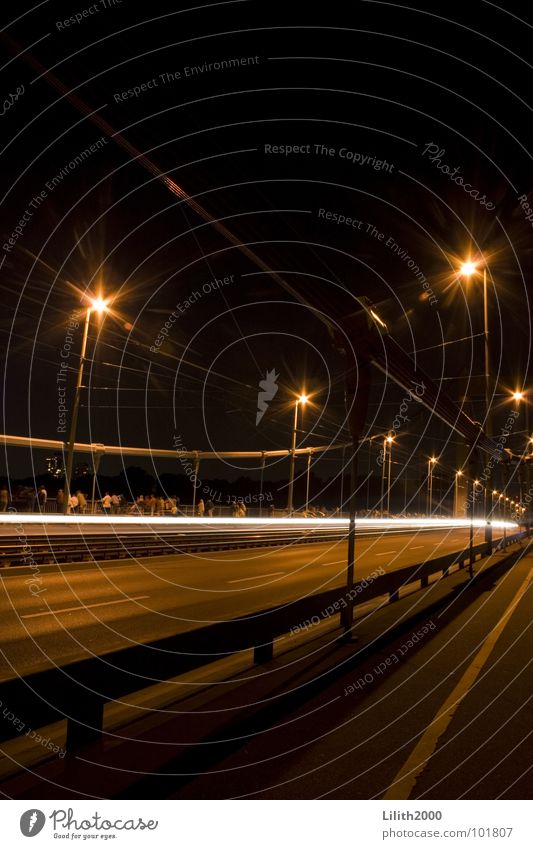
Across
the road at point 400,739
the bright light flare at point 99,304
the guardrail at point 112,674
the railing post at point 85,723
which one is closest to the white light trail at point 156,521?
the bright light flare at point 99,304

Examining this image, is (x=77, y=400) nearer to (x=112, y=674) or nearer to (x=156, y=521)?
(x=156, y=521)

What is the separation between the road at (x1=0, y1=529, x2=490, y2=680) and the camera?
8.99 meters

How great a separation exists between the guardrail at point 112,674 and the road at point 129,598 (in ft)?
0.37

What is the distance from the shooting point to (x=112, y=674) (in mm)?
4289

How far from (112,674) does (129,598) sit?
31.4 feet

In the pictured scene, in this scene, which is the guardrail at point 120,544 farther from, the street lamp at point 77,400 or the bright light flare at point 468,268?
the bright light flare at point 468,268

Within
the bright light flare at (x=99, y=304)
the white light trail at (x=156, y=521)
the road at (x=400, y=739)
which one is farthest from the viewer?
the bright light flare at (x=99, y=304)

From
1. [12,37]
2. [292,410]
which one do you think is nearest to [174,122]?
[12,37]

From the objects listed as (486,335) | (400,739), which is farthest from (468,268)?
(400,739)

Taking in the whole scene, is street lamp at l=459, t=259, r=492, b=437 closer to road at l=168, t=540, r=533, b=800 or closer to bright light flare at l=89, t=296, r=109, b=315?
road at l=168, t=540, r=533, b=800

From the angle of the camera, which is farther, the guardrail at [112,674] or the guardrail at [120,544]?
the guardrail at [120,544]

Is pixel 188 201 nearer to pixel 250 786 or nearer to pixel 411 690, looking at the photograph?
pixel 250 786

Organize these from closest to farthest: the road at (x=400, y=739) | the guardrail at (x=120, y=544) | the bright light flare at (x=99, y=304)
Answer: the road at (x=400, y=739)
the guardrail at (x=120, y=544)
the bright light flare at (x=99, y=304)

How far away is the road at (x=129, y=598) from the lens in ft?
29.5
